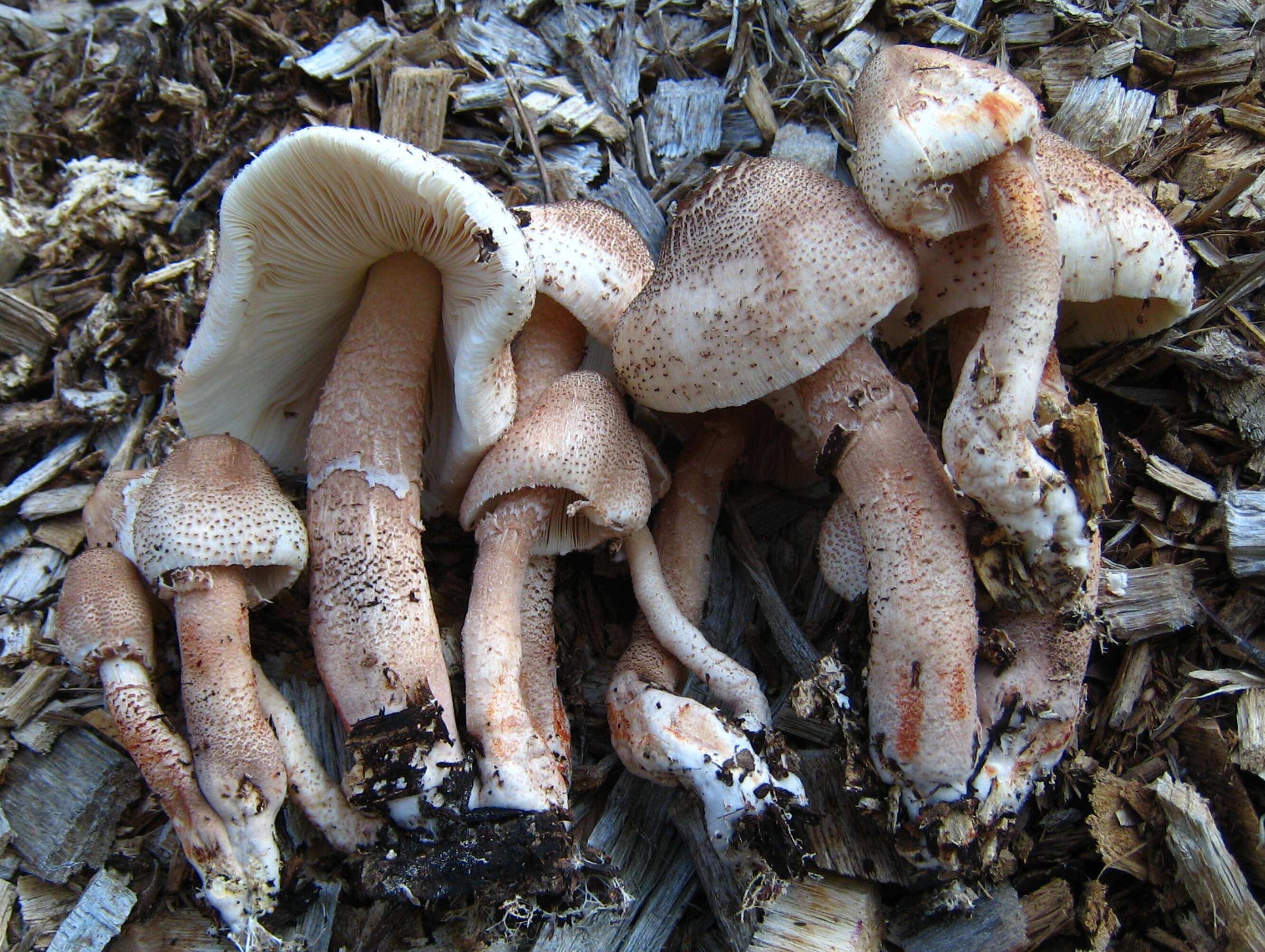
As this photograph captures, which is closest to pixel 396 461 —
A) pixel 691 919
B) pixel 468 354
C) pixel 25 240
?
pixel 468 354

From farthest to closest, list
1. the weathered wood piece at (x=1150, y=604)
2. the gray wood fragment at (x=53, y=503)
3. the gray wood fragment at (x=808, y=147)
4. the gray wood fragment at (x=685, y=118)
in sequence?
the gray wood fragment at (x=685, y=118)
the gray wood fragment at (x=808, y=147)
the gray wood fragment at (x=53, y=503)
the weathered wood piece at (x=1150, y=604)

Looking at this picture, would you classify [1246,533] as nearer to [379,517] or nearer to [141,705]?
[379,517]

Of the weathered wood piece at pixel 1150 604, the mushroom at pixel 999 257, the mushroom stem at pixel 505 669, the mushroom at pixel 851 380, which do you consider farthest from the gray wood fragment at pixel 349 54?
the weathered wood piece at pixel 1150 604

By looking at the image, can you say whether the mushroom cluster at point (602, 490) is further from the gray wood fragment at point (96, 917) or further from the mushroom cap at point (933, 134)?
the gray wood fragment at point (96, 917)

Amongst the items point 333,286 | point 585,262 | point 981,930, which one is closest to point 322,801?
point 333,286

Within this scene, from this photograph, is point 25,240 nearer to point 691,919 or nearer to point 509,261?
point 509,261

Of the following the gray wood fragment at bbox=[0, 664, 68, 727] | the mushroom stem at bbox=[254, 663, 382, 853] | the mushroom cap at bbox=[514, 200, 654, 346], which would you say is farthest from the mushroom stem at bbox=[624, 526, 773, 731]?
the gray wood fragment at bbox=[0, 664, 68, 727]
